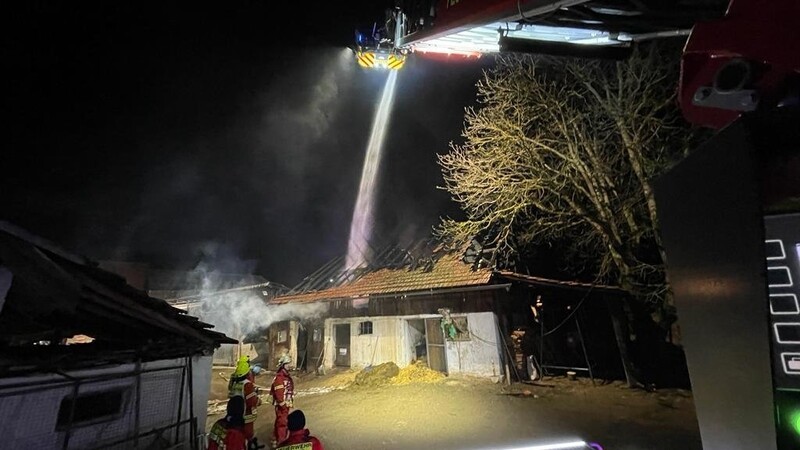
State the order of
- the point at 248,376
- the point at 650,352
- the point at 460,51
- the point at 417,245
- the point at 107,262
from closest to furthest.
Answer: the point at 460,51 → the point at 248,376 → the point at 650,352 → the point at 417,245 → the point at 107,262

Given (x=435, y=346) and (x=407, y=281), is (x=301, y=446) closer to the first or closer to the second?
(x=435, y=346)

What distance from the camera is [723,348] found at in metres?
1.60

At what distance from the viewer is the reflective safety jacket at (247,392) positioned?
7.65m

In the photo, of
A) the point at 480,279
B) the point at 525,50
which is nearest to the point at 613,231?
the point at 480,279

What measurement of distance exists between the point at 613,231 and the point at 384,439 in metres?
9.12

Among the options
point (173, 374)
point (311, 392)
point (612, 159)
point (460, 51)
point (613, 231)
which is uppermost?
point (612, 159)

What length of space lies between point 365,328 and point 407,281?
323 centimetres

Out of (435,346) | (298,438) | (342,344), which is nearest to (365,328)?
(342,344)

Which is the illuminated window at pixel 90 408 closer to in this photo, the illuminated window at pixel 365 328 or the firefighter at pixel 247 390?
the firefighter at pixel 247 390

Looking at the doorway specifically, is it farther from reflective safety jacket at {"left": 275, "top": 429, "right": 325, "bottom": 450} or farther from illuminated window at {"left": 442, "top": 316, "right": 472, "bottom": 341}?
Result: reflective safety jacket at {"left": 275, "top": 429, "right": 325, "bottom": 450}

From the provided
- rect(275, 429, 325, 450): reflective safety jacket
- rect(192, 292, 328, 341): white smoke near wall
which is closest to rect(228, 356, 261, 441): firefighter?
rect(275, 429, 325, 450): reflective safety jacket

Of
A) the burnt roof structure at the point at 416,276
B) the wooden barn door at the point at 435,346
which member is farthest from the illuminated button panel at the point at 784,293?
the wooden barn door at the point at 435,346

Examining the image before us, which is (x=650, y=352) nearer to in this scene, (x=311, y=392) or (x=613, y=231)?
(x=613, y=231)

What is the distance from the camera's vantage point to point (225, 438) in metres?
5.45
